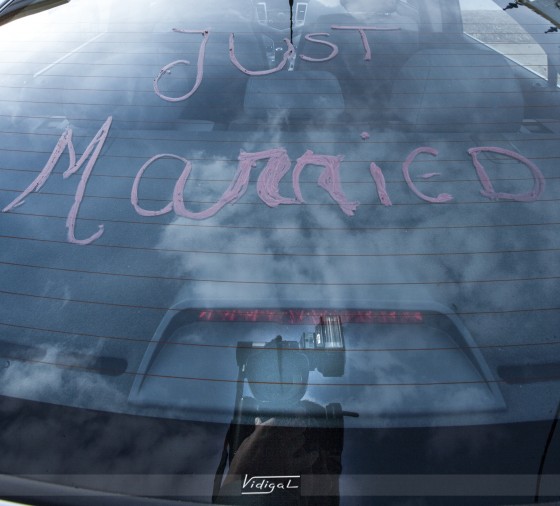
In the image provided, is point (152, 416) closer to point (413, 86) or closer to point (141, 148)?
point (141, 148)

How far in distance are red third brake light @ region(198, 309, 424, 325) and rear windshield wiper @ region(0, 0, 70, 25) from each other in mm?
1673

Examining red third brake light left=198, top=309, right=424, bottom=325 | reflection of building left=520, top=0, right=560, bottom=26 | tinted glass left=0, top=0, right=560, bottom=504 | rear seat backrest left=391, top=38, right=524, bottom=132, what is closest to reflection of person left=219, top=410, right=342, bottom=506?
tinted glass left=0, top=0, right=560, bottom=504

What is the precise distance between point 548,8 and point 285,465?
2.11 m

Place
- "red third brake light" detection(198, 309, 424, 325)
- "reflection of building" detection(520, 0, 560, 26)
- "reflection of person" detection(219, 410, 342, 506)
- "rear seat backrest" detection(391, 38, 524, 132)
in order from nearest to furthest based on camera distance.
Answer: "reflection of person" detection(219, 410, 342, 506) < "red third brake light" detection(198, 309, 424, 325) < "rear seat backrest" detection(391, 38, 524, 132) < "reflection of building" detection(520, 0, 560, 26)

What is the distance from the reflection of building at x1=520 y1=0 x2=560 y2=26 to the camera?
1885mm

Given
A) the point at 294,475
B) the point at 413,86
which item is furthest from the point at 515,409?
the point at 413,86

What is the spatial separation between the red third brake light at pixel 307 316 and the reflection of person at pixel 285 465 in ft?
0.73

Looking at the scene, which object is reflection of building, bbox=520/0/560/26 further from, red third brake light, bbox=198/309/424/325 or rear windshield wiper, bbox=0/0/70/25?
rear windshield wiper, bbox=0/0/70/25

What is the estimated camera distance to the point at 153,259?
1.14 meters

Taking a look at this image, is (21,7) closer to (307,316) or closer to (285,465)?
(307,316)

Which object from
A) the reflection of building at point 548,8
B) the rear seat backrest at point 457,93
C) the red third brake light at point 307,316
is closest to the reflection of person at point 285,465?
the red third brake light at point 307,316

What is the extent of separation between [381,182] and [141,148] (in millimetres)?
701

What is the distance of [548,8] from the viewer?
1976mm

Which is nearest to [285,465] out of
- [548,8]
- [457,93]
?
[457,93]
